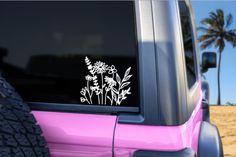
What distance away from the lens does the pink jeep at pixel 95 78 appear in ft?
6.49

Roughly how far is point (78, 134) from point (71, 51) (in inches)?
15.5

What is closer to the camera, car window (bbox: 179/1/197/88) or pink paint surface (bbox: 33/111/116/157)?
pink paint surface (bbox: 33/111/116/157)

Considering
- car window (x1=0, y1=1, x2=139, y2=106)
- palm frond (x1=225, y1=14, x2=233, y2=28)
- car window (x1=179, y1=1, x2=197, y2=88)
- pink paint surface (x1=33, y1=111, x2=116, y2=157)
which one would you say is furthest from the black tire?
palm frond (x1=225, y1=14, x2=233, y2=28)

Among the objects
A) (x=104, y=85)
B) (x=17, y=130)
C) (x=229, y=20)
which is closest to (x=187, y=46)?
(x=104, y=85)

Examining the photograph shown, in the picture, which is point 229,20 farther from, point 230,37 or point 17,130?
point 17,130

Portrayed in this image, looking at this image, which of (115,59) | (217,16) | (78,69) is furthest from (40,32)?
(217,16)

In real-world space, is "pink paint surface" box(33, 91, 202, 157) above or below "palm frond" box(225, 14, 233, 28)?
below

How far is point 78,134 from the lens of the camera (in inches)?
80.0


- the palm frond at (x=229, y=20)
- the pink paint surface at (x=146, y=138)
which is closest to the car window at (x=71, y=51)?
the pink paint surface at (x=146, y=138)

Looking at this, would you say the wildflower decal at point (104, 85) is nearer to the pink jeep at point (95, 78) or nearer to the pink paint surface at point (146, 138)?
the pink jeep at point (95, 78)

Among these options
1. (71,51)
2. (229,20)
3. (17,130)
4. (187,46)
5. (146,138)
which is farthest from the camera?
(229,20)

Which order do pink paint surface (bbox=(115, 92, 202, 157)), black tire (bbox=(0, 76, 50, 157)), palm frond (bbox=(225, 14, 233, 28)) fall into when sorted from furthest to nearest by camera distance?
1. palm frond (bbox=(225, 14, 233, 28))
2. pink paint surface (bbox=(115, 92, 202, 157))
3. black tire (bbox=(0, 76, 50, 157))

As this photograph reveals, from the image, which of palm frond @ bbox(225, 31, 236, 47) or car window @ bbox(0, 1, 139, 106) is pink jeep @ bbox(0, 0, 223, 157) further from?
palm frond @ bbox(225, 31, 236, 47)

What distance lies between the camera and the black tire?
71.0 inches
